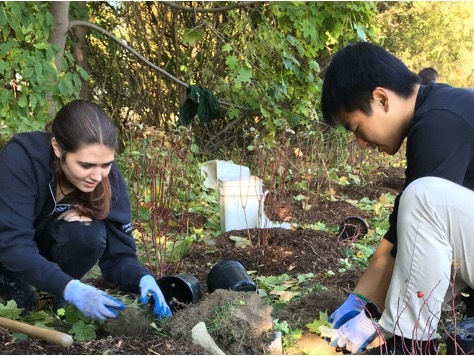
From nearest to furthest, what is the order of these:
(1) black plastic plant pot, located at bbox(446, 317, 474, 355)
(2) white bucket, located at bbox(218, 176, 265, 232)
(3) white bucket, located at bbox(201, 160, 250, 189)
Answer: (1) black plastic plant pot, located at bbox(446, 317, 474, 355)
(2) white bucket, located at bbox(218, 176, 265, 232)
(3) white bucket, located at bbox(201, 160, 250, 189)

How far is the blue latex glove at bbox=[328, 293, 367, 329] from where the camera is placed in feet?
8.15

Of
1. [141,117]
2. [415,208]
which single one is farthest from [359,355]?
[141,117]

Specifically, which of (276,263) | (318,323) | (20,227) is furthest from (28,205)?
(276,263)

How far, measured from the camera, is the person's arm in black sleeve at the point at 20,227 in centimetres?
239

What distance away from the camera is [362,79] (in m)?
2.30

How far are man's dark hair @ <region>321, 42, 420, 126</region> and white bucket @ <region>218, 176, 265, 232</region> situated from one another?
199cm

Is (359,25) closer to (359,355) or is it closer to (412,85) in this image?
(412,85)

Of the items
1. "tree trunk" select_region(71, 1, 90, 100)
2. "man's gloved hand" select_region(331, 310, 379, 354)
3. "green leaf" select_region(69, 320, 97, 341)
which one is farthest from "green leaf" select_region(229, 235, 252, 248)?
"tree trunk" select_region(71, 1, 90, 100)

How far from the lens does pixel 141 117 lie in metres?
8.39

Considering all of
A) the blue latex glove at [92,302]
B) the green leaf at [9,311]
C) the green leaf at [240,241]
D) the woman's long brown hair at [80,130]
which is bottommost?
the green leaf at [240,241]

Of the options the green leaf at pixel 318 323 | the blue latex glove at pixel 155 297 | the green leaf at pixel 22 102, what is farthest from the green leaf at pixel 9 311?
the green leaf at pixel 22 102

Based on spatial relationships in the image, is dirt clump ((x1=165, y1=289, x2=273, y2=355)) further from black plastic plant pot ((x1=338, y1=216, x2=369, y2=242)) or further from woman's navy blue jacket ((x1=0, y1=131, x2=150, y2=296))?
black plastic plant pot ((x1=338, y1=216, x2=369, y2=242))

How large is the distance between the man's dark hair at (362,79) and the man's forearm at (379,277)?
1.83 feet

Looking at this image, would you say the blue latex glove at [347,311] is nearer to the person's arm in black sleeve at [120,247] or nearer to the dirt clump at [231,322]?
the dirt clump at [231,322]
